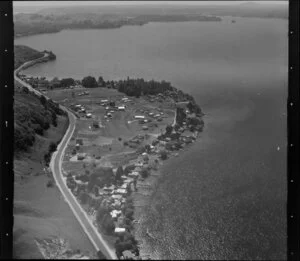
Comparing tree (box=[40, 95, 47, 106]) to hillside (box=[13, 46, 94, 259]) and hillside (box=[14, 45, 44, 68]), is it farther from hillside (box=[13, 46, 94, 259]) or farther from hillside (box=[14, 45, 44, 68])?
hillside (box=[14, 45, 44, 68])

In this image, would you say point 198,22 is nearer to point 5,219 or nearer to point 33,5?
point 33,5

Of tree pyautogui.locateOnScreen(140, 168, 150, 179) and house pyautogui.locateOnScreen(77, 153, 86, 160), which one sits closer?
house pyautogui.locateOnScreen(77, 153, 86, 160)

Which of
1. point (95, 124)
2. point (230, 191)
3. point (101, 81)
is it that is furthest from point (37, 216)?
point (230, 191)

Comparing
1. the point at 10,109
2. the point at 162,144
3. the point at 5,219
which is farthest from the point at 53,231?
the point at 162,144

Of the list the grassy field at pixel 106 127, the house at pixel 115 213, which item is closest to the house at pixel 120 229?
the house at pixel 115 213

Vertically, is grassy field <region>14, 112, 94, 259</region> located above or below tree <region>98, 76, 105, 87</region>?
below

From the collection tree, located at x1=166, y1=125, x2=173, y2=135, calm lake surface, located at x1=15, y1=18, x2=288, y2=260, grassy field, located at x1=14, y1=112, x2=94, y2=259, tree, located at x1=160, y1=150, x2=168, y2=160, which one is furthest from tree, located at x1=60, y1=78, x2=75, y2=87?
tree, located at x1=160, y1=150, x2=168, y2=160
